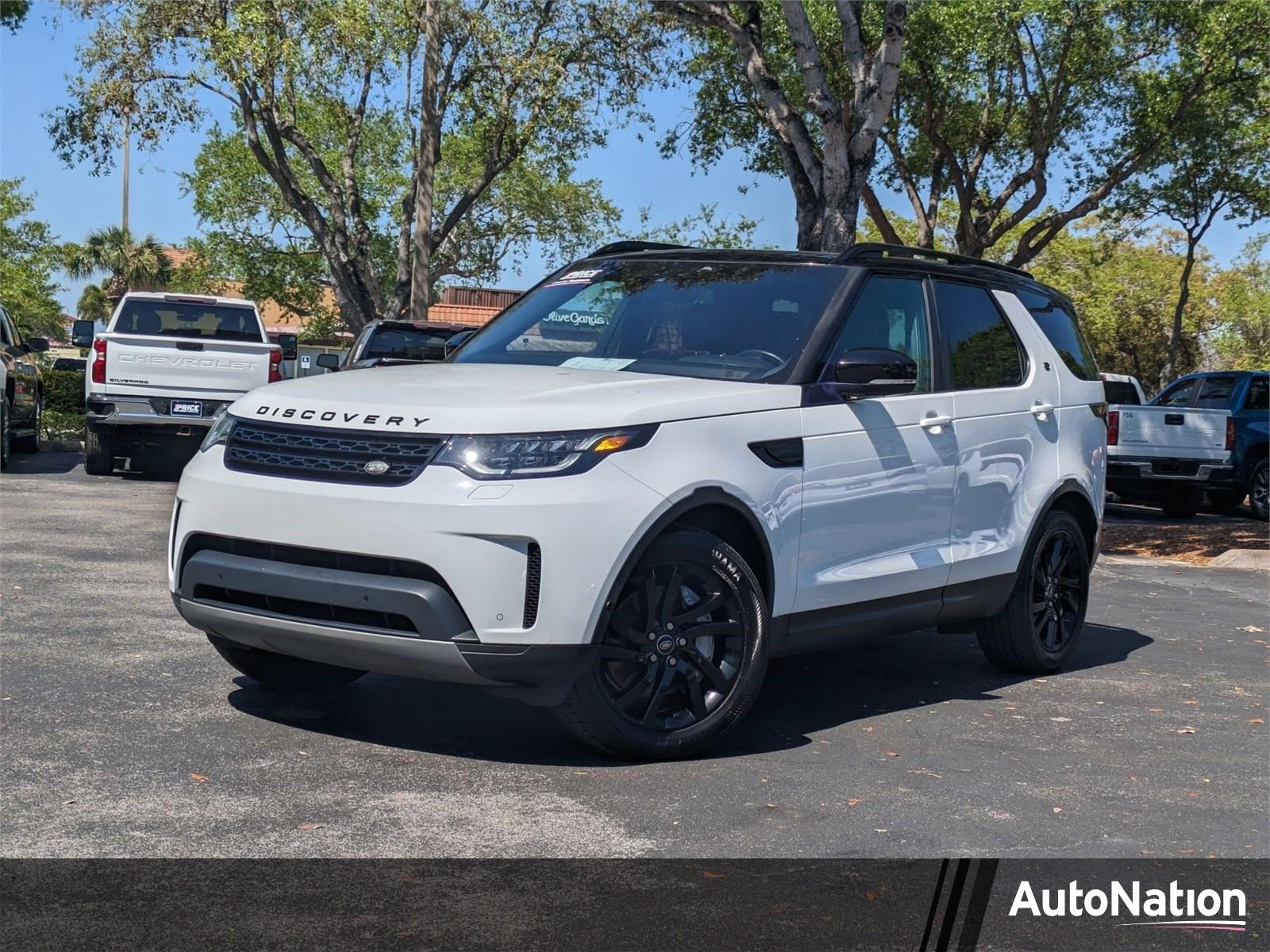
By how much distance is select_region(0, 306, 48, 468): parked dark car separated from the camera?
17344 mm

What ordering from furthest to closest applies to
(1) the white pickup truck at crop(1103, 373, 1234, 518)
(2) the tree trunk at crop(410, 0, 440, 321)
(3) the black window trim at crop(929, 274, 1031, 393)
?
1. (2) the tree trunk at crop(410, 0, 440, 321)
2. (1) the white pickup truck at crop(1103, 373, 1234, 518)
3. (3) the black window trim at crop(929, 274, 1031, 393)

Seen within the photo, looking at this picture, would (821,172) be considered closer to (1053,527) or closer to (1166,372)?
(1053,527)

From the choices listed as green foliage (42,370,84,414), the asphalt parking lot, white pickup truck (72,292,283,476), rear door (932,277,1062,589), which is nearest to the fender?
the asphalt parking lot

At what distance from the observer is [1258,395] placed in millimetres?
22031

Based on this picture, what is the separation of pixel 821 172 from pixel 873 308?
11.5 metres

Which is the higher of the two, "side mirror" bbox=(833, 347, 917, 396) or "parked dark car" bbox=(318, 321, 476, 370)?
"parked dark car" bbox=(318, 321, 476, 370)

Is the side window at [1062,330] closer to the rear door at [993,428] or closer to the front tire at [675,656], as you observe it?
the rear door at [993,428]

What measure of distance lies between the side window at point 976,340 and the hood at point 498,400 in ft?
4.70

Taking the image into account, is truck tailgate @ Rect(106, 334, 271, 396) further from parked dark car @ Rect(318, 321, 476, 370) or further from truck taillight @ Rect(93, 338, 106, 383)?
parked dark car @ Rect(318, 321, 476, 370)

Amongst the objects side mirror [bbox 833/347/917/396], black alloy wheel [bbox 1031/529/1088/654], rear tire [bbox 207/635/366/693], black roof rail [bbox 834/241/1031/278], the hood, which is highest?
black roof rail [bbox 834/241/1031/278]

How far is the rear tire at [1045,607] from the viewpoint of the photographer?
758cm

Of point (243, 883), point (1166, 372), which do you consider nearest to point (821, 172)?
point (243, 883)

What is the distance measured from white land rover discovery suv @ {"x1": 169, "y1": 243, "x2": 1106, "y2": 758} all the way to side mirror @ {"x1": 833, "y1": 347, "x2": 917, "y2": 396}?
0.01m

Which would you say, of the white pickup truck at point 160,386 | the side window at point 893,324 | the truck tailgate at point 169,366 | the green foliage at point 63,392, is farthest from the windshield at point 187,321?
the side window at point 893,324
